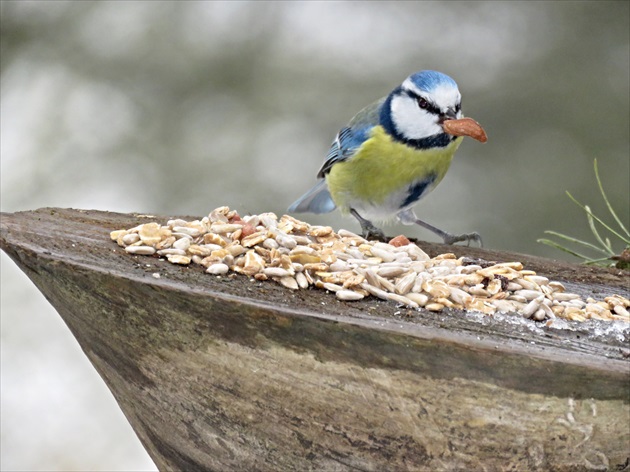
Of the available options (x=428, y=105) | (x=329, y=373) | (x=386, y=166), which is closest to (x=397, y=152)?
(x=386, y=166)

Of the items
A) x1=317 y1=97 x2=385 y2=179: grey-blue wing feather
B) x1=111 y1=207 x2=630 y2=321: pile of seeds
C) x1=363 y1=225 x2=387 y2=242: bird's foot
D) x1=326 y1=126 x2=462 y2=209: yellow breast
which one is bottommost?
x1=111 y1=207 x2=630 y2=321: pile of seeds

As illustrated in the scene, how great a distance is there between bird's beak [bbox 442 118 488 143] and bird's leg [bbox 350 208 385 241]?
307 millimetres

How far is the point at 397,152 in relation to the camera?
6.39ft

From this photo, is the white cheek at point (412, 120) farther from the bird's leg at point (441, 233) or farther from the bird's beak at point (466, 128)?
the bird's leg at point (441, 233)

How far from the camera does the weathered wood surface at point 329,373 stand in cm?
86

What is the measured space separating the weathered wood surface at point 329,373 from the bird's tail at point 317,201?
1.22 m

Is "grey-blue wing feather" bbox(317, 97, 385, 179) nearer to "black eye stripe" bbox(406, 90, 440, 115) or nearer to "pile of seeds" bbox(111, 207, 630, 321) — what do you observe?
"black eye stripe" bbox(406, 90, 440, 115)

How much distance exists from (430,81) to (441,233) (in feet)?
1.16

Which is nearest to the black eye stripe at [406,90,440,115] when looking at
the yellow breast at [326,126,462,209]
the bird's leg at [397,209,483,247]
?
the yellow breast at [326,126,462,209]

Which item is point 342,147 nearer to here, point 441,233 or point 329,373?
point 441,233

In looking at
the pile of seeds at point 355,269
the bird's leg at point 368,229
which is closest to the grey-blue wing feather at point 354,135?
the bird's leg at point 368,229

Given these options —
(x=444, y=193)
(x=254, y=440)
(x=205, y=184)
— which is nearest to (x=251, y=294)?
(x=254, y=440)

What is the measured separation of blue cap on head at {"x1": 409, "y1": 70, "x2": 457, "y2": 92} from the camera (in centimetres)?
181

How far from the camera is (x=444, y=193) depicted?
2533 millimetres
